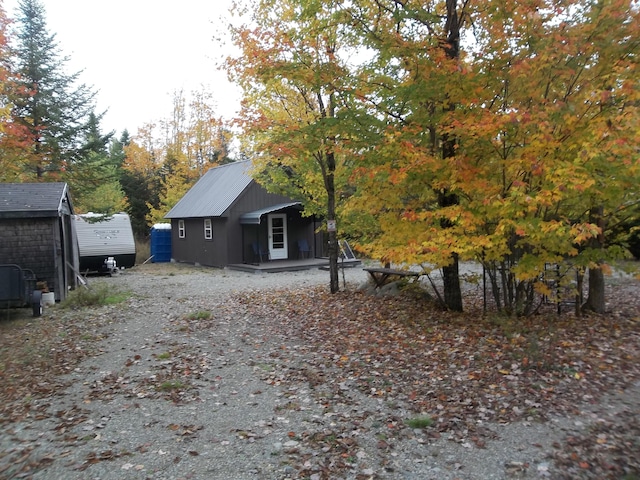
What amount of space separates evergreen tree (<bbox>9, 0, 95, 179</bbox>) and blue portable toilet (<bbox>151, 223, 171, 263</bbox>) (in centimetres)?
772

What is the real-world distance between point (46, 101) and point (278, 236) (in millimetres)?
11852

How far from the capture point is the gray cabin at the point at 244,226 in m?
21.7

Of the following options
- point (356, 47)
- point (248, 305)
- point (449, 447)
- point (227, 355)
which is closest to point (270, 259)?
point (248, 305)

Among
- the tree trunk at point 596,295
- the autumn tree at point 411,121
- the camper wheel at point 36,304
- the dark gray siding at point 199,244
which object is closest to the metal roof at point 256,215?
the dark gray siding at point 199,244

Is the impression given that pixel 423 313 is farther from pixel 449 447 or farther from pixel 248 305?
pixel 449 447

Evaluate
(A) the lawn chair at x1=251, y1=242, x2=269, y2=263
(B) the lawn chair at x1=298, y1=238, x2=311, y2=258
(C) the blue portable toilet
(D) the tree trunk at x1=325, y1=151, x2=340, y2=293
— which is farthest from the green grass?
(C) the blue portable toilet

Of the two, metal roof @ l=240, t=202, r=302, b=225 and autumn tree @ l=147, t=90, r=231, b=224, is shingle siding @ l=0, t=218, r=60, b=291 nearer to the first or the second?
metal roof @ l=240, t=202, r=302, b=225

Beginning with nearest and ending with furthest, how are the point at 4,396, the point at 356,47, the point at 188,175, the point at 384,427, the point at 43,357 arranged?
the point at 384,427 → the point at 4,396 → the point at 43,357 → the point at 356,47 → the point at 188,175

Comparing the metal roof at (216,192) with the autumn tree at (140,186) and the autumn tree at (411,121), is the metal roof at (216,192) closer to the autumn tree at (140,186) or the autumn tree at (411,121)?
A: the autumn tree at (140,186)

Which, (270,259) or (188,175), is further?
(188,175)

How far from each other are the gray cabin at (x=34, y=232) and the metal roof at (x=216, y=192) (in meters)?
9.49

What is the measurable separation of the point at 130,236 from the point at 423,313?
17.2m

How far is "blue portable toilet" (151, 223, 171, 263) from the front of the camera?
27.5 m

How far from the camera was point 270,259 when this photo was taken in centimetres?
2247
